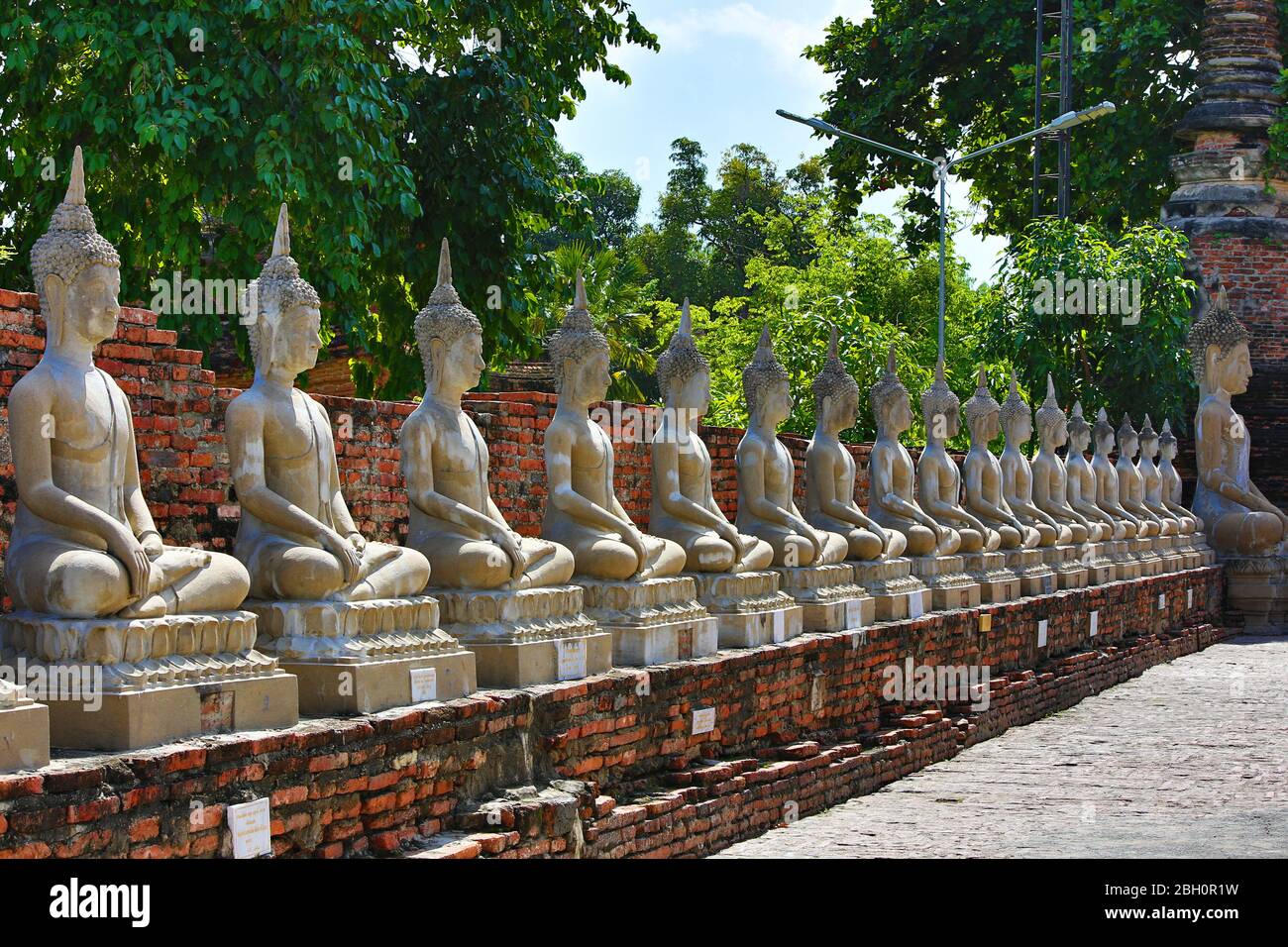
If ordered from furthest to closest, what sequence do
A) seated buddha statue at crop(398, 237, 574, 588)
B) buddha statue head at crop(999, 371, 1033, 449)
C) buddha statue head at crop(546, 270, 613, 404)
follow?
1. buddha statue head at crop(999, 371, 1033, 449)
2. buddha statue head at crop(546, 270, 613, 404)
3. seated buddha statue at crop(398, 237, 574, 588)

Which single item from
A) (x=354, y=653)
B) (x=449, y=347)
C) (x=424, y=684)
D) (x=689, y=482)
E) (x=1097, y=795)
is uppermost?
(x=449, y=347)

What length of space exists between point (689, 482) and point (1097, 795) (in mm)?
2866

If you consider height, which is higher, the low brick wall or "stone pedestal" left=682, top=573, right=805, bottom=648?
"stone pedestal" left=682, top=573, right=805, bottom=648

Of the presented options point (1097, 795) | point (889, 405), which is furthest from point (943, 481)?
point (1097, 795)

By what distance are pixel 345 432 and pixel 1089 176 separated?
2056cm

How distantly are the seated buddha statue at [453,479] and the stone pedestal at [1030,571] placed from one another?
7912mm

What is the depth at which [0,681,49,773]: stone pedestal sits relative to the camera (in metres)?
5.14

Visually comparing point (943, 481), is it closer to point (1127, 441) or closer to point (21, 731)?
point (1127, 441)

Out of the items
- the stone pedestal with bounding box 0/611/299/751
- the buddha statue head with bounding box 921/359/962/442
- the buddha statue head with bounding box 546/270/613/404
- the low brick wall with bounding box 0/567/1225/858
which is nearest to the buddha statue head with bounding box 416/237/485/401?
the buddha statue head with bounding box 546/270/613/404

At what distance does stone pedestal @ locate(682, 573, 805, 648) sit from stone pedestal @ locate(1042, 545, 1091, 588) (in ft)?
20.8

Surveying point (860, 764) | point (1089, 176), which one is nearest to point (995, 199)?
point (1089, 176)

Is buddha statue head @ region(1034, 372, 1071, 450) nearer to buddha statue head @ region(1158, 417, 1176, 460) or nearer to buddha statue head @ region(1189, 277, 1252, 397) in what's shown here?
buddha statue head @ region(1158, 417, 1176, 460)

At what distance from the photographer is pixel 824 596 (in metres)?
11.3

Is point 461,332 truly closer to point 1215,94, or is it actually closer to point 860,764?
point 860,764
